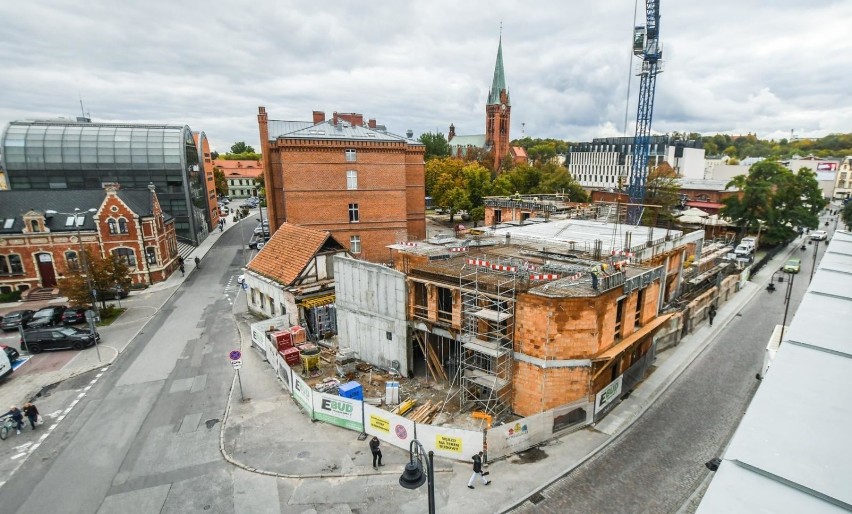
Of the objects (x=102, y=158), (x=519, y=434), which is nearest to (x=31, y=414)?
(x=519, y=434)

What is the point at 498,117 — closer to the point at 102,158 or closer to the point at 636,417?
the point at 102,158

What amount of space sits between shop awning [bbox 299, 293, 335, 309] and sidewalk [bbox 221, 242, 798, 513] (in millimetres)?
5199

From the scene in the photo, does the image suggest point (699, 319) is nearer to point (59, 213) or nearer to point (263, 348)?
point (263, 348)

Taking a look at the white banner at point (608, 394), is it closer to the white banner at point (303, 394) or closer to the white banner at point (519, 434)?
the white banner at point (519, 434)

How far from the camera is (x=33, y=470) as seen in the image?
1442 centimetres

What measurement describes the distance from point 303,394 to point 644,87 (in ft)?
186

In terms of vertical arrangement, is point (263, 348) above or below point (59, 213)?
below

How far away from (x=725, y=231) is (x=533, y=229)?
40210 millimetres

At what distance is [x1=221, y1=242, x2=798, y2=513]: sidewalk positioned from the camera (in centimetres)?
1292

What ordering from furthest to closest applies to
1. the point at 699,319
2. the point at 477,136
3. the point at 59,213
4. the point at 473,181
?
the point at 477,136 < the point at 473,181 < the point at 59,213 < the point at 699,319

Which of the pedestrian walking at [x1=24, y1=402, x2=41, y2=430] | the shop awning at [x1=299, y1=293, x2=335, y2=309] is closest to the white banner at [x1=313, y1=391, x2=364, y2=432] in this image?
the shop awning at [x1=299, y1=293, x2=335, y2=309]

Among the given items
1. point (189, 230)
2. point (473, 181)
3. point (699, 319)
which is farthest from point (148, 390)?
point (473, 181)

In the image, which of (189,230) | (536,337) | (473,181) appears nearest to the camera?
(536,337)

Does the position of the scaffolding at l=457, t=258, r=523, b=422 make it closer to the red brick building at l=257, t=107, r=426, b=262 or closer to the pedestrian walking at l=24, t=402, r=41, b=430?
the pedestrian walking at l=24, t=402, r=41, b=430
